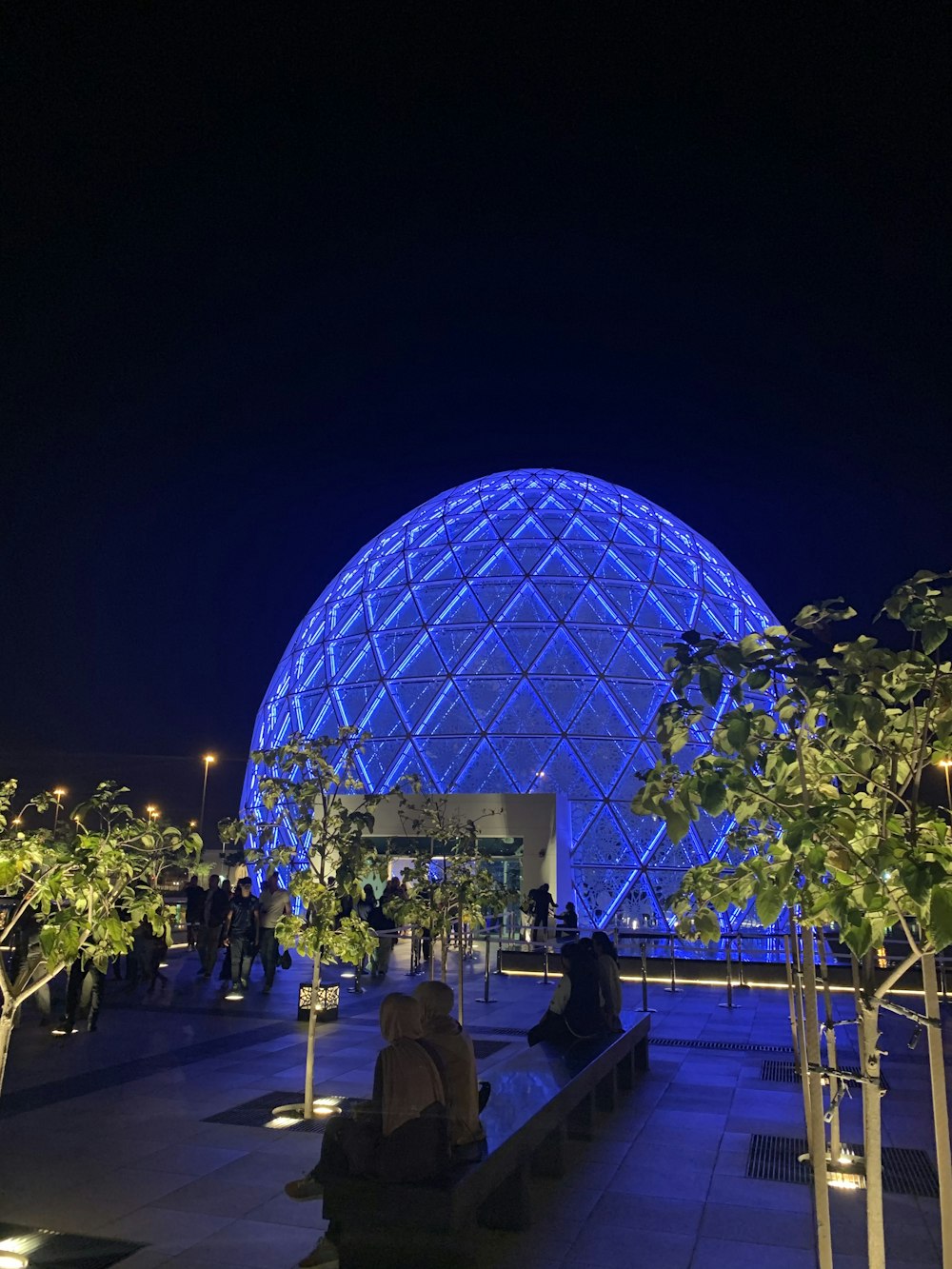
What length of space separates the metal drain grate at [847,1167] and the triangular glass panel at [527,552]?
20.7 metres

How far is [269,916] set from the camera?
54.4ft

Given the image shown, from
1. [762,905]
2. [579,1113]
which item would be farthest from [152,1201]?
[762,905]

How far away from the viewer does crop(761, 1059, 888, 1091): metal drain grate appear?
1009 centimetres

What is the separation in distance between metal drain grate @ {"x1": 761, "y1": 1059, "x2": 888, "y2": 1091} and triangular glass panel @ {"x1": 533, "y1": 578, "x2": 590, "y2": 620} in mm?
16470

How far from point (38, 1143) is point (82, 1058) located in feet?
12.0

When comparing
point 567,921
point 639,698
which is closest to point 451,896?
point 567,921

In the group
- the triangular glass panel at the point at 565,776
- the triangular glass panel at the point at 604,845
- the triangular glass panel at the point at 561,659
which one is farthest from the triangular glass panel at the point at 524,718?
the triangular glass panel at the point at 604,845

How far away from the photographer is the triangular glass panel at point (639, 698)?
24.8m

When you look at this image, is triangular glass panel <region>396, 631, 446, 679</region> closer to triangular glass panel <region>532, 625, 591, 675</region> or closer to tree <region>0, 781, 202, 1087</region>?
triangular glass panel <region>532, 625, 591, 675</region>

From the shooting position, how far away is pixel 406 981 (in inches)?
728

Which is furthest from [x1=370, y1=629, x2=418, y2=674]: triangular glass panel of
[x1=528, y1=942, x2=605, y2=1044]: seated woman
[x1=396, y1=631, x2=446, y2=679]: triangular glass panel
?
[x1=528, y1=942, x2=605, y2=1044]: seated woman

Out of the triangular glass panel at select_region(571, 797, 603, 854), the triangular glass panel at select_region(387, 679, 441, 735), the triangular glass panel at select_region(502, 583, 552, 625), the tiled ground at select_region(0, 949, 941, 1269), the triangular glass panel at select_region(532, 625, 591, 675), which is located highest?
the triangular glass panel at select_region(502, 583, 552, 625)

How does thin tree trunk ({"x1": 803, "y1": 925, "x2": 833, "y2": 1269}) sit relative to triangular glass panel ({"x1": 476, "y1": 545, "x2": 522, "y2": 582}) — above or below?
below

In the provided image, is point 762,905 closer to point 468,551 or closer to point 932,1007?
point 932,1007
